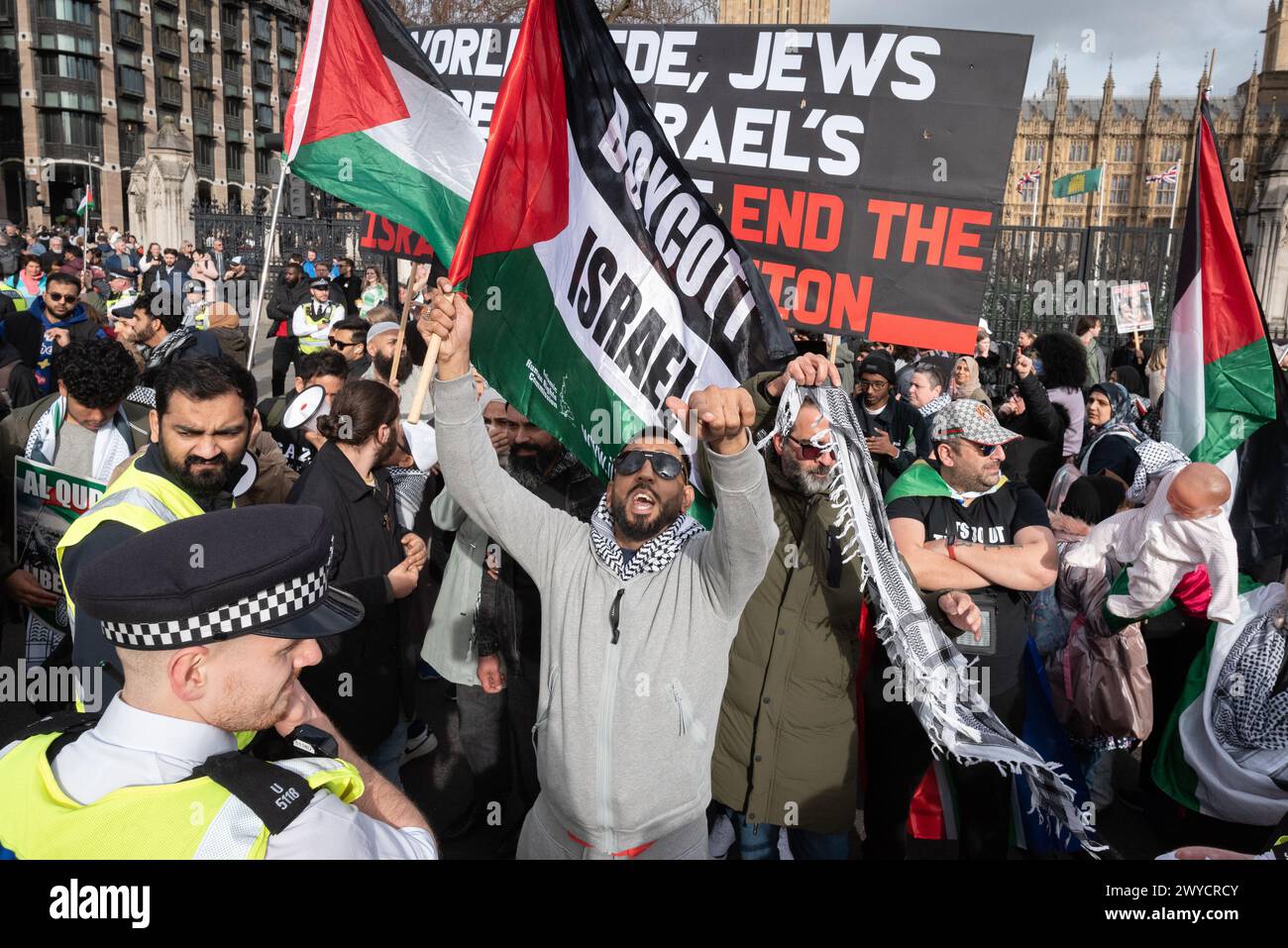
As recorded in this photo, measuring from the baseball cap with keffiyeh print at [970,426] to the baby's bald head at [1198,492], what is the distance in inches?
22.3

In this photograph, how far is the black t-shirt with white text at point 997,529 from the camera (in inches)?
136

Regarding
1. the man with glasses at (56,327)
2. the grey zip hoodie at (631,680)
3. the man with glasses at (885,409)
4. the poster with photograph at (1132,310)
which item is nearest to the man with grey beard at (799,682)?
the grey zip hoodie at (631,680)

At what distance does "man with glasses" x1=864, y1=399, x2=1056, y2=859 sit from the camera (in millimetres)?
3436

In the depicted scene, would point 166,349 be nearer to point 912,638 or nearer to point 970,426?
point 970,426

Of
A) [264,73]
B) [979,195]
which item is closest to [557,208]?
[979,195]

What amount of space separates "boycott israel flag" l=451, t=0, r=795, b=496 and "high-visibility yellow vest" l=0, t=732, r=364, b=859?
181cm

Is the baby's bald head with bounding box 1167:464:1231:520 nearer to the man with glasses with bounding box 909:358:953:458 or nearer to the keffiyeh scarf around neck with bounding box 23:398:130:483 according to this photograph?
the man with glasses with bounding box 909:358:953:458

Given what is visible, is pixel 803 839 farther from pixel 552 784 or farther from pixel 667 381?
pixel 667 381

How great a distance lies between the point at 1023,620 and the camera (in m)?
3.52

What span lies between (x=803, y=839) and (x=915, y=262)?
241cm

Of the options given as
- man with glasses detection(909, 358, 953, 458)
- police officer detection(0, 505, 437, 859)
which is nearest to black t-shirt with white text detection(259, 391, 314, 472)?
police officer detection(0, 505, 437, 859)

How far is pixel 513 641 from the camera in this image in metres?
3.77

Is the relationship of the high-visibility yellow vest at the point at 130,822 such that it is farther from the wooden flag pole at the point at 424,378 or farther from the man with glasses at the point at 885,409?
the man with glasses at the point at 885,409

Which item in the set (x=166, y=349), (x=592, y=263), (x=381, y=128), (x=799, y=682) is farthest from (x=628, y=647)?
(x=166, y=349)
